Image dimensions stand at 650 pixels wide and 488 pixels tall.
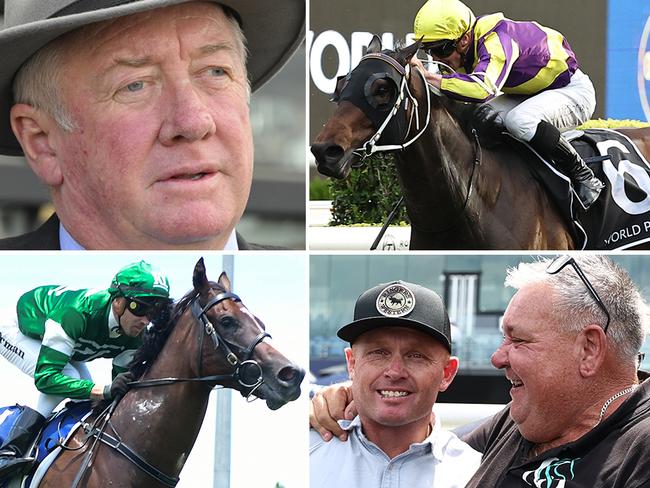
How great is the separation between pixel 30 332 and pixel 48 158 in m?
0.48

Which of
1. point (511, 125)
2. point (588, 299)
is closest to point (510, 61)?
point (511, 125)

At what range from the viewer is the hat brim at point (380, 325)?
2.44 m

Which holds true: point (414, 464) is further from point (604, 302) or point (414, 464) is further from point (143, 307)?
point (143, 307)

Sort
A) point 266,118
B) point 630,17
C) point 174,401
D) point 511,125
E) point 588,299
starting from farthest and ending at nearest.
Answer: point 630,17, point 511,125, point 266,118, point 174,401, point 588,299

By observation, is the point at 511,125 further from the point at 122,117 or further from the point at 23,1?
the point at 23,1

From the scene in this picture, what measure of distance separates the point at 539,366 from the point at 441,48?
3.74ft

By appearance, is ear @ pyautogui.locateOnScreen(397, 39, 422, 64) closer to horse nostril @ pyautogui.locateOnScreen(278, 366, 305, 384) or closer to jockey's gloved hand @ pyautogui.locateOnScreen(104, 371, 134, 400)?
horse nostril @ pyautogui.locateOnScreen(278, 366, 305, 384)

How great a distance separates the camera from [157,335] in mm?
2527

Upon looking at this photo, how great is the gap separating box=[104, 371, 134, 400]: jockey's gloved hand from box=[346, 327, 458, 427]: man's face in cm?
53

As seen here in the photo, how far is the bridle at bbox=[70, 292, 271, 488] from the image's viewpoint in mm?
2498

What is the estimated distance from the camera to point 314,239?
11.5 ft

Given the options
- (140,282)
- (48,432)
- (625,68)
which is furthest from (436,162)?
(625,68)

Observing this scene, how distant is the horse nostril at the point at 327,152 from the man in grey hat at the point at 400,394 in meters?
0.42

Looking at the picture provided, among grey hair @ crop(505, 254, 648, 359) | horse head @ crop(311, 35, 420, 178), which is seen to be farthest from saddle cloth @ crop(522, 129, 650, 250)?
grey hair @ crop(505, 254, 648, 359)
